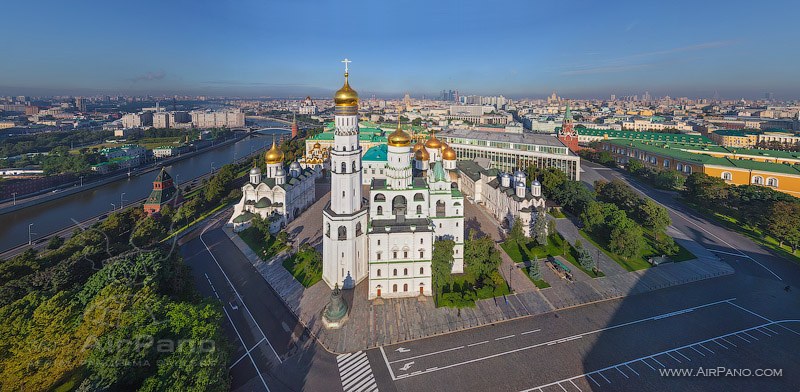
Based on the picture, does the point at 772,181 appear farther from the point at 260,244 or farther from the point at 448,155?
the point at 260,244

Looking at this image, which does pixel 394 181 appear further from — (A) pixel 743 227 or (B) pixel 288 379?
(A) pixel 743 227

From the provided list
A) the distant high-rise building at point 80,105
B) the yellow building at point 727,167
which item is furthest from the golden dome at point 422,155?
the distant high-rise building at point 80,105

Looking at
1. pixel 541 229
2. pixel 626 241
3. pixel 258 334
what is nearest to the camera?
pixel 258 334

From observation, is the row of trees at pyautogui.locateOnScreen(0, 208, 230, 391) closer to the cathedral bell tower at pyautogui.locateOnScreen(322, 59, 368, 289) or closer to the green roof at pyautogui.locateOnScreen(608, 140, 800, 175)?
the cathedral bell tower at pyautogui.locateOnScreen(322, 59, 368, 289)

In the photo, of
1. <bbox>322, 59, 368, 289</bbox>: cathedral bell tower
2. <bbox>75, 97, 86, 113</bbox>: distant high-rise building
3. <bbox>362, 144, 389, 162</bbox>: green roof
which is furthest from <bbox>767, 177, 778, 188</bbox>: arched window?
<bbox>75, 97, 86, 113</bbox>: distant high-rise building

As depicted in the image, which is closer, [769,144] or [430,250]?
[430,250]

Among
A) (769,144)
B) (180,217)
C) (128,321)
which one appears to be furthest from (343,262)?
(769,144)

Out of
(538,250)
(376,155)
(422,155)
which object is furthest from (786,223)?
(376,155)

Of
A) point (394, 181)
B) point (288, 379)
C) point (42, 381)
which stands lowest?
point (288, 379)
